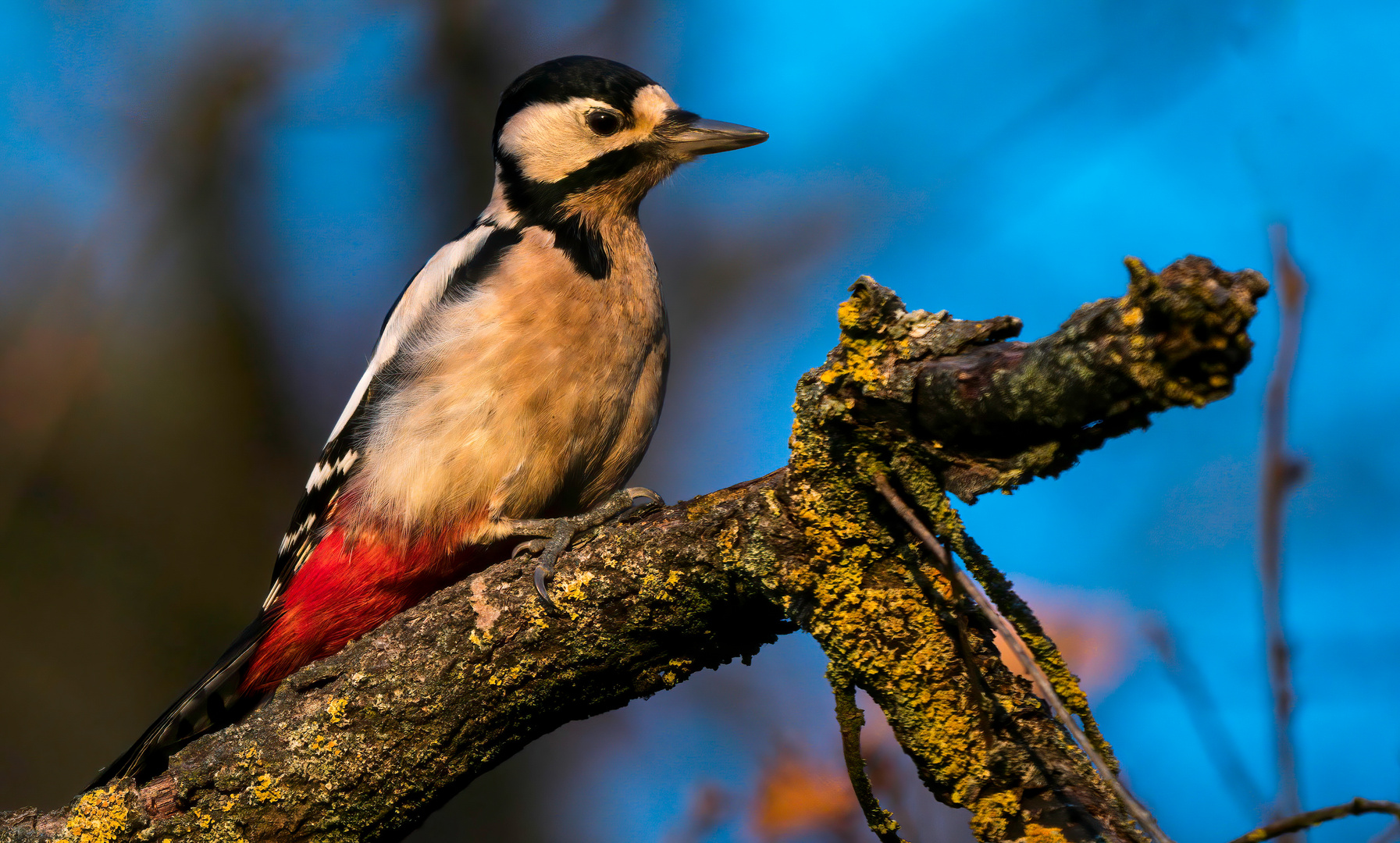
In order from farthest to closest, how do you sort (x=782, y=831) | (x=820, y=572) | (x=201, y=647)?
(x=201, y=647), (x=782, y=831), (x=820, y=572)

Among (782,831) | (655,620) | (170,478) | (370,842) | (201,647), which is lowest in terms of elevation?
(370,842)

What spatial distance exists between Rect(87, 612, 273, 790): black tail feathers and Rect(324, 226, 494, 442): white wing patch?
1.99 feet

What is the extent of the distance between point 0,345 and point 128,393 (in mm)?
661

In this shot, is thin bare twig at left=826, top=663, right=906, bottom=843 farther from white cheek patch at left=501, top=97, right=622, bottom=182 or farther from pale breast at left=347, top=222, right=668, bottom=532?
white cheek patch at left=501, top=97, right=622, bottom=182

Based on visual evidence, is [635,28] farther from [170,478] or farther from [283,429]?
[170,478]

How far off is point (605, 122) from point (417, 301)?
868mm

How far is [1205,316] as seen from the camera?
0.99 meters

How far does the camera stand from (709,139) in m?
3.16

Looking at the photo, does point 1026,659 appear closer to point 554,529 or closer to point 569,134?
point 554,529

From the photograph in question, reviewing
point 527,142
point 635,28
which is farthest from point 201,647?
point 635,28

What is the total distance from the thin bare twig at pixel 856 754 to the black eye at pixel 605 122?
216cm

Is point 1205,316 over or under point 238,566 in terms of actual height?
under

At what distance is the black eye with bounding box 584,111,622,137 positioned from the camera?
3.23 metres

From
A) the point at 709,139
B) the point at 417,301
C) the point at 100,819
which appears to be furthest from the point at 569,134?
the point at 100,819
